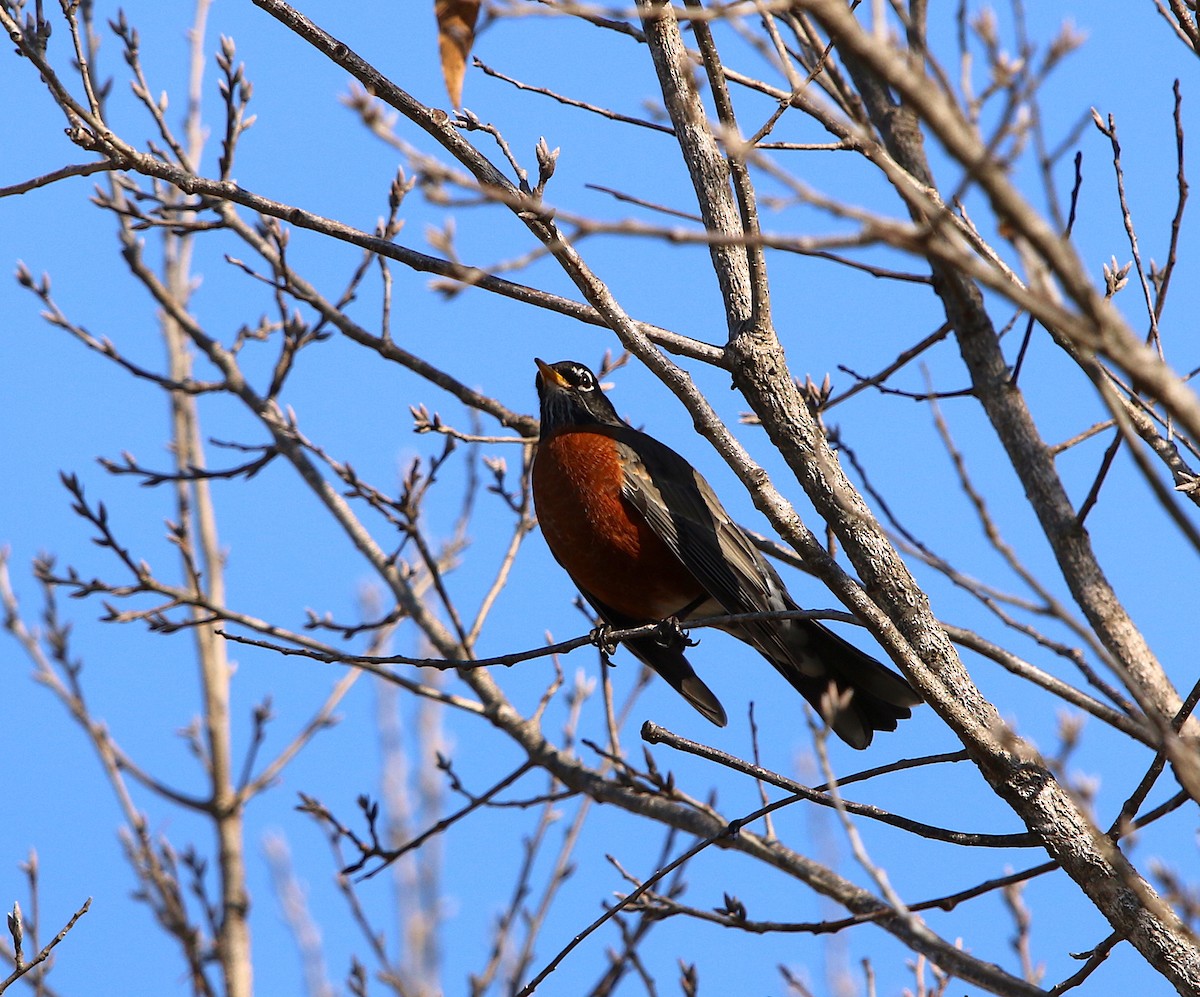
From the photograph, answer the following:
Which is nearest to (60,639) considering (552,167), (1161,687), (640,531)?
(640,531)

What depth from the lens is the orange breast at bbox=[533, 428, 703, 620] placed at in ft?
14.9

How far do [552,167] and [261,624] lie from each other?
98.9 inches

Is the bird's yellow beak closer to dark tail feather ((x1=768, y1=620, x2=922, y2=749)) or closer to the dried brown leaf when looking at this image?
Answer: dark tail feather ((x1=768, y1=620, x2=922, y2=749))

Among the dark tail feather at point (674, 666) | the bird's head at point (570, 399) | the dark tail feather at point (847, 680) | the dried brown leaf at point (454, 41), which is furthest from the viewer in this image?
the bird's head at point (570, 399)

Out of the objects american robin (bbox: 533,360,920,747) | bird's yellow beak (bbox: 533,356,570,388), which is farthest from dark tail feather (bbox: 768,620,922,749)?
bird's yellow beak (bbox: 533,356,570,388)

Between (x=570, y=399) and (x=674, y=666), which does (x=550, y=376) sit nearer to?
(x=570, y=399)

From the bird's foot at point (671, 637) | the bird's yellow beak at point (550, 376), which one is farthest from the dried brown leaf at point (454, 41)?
the bird's yellow beak at point (550, 376)

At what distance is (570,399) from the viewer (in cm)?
530

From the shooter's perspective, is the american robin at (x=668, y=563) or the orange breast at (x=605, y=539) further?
the orange breast at (x=605, y=539)

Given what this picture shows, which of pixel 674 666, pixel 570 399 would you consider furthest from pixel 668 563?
pixel 570 399

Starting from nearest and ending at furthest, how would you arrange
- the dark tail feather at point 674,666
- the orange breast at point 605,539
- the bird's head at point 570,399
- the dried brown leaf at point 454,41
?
the dried brown leaf at point 454,41, the dark tail feather at point 674,666, the orange breast at point 605,539, the bird's head at point 570,399

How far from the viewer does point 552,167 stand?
2.40 metres

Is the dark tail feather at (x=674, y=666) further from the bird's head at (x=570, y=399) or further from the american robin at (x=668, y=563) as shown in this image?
the bird's head at (x=570, y=399)

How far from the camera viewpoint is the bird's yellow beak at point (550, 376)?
545 centimetres
